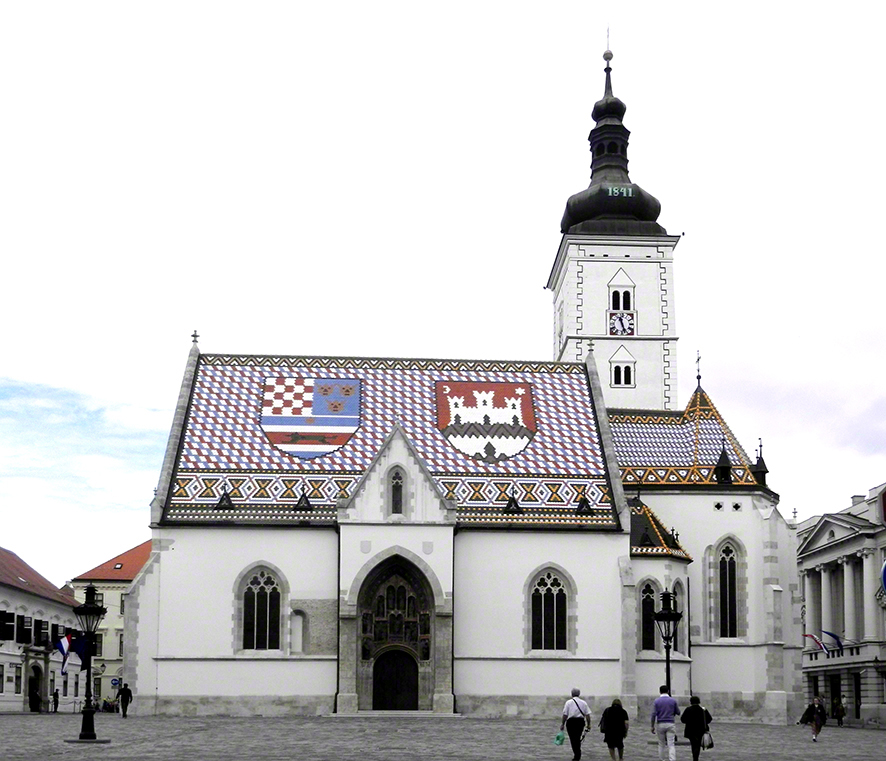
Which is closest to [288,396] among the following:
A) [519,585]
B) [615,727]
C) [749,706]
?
[519,585]

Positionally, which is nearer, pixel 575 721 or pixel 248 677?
pixel 575 721

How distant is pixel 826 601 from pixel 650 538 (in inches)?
1112

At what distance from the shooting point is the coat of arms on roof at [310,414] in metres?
52.5

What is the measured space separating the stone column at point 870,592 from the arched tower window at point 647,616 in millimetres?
19978

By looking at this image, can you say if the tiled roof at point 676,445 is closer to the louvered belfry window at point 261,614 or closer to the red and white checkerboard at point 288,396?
A: the red and white checkerboard at point 288,396

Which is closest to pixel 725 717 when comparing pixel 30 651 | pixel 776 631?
Answer: pixel 776 631

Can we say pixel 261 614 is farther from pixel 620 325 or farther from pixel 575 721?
pixel 620 325

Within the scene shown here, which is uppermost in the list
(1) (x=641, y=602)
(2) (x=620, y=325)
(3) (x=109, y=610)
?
(2) (x=620, y=325)

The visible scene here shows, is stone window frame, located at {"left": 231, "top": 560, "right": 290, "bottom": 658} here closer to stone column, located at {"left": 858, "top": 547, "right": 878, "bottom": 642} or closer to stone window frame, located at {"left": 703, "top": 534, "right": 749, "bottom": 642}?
stone window frame, located at {"left": 703, "top": 534, "right": 749, "bottom": 642}

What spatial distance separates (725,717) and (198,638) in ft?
68.7

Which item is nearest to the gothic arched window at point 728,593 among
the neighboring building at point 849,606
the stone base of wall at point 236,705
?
the neighboring building at point 849,606

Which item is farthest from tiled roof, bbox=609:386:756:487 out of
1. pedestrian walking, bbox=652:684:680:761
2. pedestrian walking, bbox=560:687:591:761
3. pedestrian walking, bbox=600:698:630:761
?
pedestrian walking, bbox=652:684:680:761

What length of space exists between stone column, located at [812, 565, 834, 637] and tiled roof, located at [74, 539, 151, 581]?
4431cm

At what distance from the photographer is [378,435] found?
53.3m
